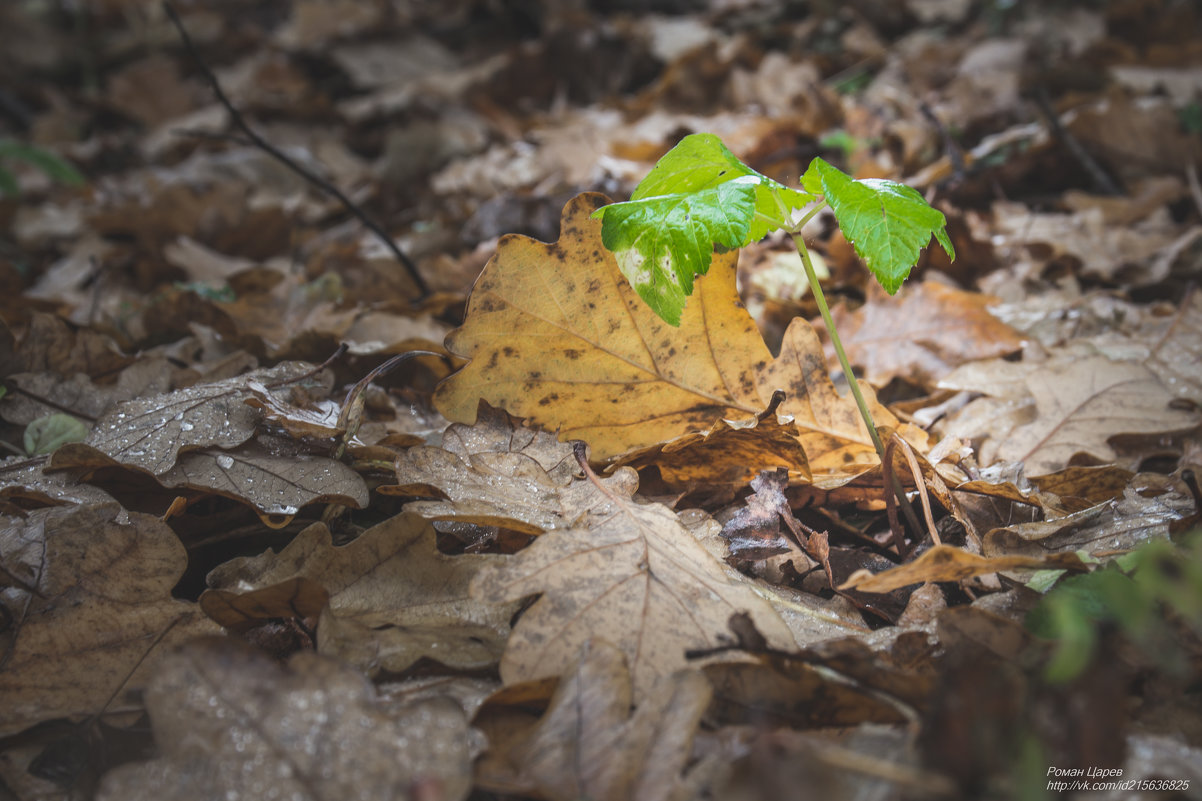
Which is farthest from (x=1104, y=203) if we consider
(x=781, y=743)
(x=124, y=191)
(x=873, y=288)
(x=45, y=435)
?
(x=124, y=191)

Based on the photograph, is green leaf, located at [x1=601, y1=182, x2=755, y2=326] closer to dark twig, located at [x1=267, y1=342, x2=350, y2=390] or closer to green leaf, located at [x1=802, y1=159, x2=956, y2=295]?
green leaf, located at [x1=802, y1=159, x2=956, y2=295]

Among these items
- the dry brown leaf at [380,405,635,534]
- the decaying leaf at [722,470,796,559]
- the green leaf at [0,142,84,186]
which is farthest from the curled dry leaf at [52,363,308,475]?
the green leaf at [0,142,84,186]

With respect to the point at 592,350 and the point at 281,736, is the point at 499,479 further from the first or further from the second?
the point at 281,736

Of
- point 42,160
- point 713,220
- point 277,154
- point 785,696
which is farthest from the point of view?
point 42,160

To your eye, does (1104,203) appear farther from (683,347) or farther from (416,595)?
(416,595)

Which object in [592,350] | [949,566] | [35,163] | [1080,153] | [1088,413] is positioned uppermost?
[35,163]

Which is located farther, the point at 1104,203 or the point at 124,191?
the point at 124,191

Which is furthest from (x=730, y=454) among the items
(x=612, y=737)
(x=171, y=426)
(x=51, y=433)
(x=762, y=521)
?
(x=51, y=433)
